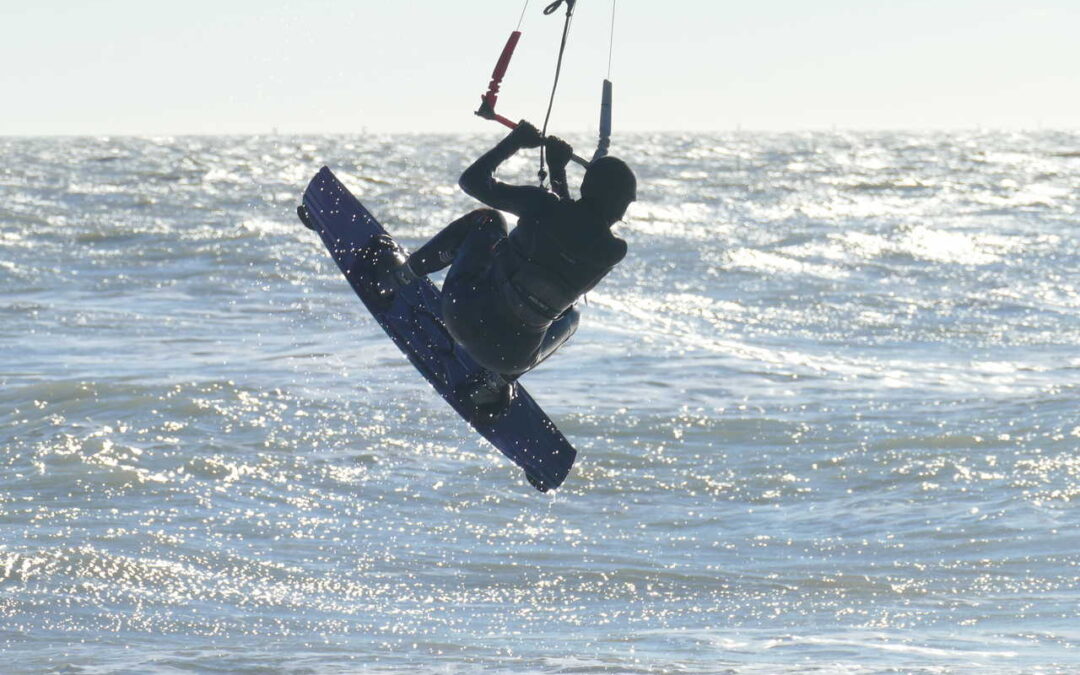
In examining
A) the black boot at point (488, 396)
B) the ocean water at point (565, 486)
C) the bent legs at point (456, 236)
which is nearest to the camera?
the bent legs at point (456, 236)

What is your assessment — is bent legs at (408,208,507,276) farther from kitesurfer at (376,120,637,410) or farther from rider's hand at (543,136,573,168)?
rider's hand at (543,136,573,168)

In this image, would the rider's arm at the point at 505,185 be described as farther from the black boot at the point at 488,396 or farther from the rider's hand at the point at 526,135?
the black boot at the point at 488,396

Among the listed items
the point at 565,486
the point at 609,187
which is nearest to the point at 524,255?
the point at 609,187

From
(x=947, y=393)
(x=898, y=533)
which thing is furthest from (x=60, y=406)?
(x=947, y=393)

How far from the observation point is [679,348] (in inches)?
724

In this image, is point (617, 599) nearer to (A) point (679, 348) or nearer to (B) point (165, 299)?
(A) point (679, 348)

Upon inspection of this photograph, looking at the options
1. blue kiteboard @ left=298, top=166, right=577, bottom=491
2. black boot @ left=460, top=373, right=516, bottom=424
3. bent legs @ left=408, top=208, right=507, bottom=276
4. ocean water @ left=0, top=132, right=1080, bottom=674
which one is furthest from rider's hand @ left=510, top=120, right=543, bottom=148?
ocean water @ left=0, top=132, right=1080, bottom=674

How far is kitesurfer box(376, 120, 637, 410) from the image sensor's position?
22.0 feet

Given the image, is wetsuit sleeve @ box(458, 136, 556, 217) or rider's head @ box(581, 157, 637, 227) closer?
rider's head @ box(581, 157, 637, 227)

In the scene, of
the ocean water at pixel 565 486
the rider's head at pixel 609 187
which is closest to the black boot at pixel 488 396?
the ocean water at pixel 565 486

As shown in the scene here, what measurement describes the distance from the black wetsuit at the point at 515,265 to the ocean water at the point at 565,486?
5.21 ft

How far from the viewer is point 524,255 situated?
6.99 m

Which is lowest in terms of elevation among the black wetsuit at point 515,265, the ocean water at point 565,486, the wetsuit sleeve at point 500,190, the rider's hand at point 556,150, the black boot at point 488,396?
the ocean water at point 565,486

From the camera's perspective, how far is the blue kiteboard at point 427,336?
28.5 feet
